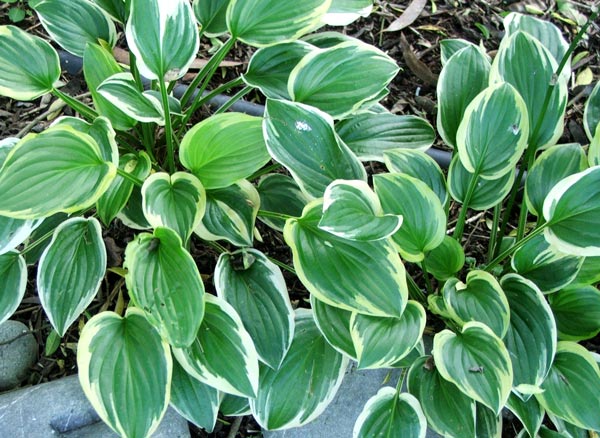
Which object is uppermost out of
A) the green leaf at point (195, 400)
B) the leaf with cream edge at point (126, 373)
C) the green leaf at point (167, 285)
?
the green leaf at point (167, 285)

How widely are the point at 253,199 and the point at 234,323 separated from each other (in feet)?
0.92

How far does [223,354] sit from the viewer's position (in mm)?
1248

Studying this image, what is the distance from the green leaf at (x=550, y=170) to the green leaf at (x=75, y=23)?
1.10 meters

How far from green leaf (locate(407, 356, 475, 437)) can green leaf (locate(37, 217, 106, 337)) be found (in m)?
0.72

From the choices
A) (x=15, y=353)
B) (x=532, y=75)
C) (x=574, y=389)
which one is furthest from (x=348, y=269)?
(x=15, y=353)

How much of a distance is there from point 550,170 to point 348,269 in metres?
0.58

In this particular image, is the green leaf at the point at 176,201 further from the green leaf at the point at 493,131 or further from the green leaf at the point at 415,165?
the green leaf at the point at 493,131

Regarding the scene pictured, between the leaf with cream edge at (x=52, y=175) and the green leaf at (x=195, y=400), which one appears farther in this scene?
the green leaf at (x=195, y=400)

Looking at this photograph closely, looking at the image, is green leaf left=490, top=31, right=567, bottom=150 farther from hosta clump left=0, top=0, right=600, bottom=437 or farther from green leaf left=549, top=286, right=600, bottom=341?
green leaf left=549, top=286, right=600, bottom=341

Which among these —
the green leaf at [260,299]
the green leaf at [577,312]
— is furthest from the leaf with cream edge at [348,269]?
the green leaf at [577,312]

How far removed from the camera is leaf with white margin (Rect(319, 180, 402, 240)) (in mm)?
1138

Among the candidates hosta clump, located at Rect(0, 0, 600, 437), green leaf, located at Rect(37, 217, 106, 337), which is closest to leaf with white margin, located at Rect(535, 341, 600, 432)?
hosta clump, located at Rect(0, 0, 600, 437)

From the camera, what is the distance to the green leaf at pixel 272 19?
1.35 meters

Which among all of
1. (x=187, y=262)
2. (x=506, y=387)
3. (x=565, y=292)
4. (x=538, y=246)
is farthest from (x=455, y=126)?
(x=187, y=262)
